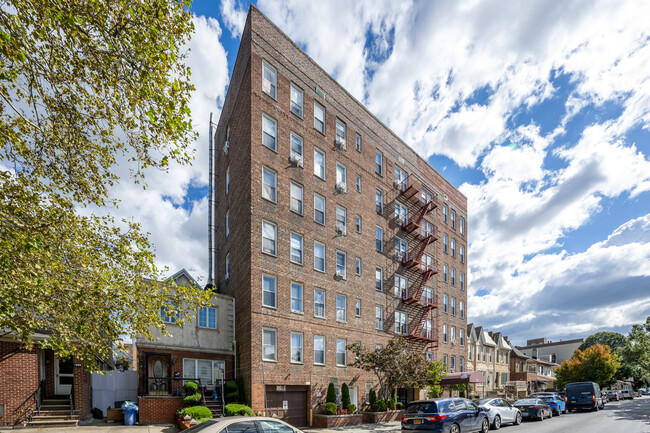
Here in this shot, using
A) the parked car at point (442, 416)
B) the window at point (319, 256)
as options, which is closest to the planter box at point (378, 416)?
the parked car at point (442, 416)

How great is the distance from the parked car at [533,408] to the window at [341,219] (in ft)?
47.0

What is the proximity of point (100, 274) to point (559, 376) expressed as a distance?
200ft

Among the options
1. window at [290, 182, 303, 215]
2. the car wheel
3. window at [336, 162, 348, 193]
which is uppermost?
window at [336, 162, 348, 193]

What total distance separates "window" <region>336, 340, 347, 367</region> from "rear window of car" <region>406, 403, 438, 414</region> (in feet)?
25.8

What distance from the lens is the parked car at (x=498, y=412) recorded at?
18125 millimetres

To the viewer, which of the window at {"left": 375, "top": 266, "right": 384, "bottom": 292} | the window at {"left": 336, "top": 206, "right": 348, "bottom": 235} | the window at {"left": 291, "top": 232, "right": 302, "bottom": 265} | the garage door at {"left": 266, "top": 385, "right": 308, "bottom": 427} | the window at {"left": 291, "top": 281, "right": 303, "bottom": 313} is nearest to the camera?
the garage door at {"left": 266, "top": 385, "right": 308, "bottom": 427}

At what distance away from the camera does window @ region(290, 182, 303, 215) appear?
22219 millimetres

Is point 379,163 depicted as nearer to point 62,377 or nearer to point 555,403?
point 555,403

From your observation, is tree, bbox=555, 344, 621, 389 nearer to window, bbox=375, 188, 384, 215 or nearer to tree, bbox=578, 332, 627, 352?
window, bbox=375, 188, 384, 215

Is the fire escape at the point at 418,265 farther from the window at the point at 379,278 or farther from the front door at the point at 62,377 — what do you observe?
the front door at the point at 62,377

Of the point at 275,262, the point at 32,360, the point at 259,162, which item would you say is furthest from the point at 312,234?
the point at 32,360

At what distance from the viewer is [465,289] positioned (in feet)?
132

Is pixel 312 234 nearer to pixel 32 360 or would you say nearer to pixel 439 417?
pixel 439 417

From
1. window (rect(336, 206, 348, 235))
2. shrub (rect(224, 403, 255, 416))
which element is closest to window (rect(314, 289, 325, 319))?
window (rect(336, 206, 348, 235))
